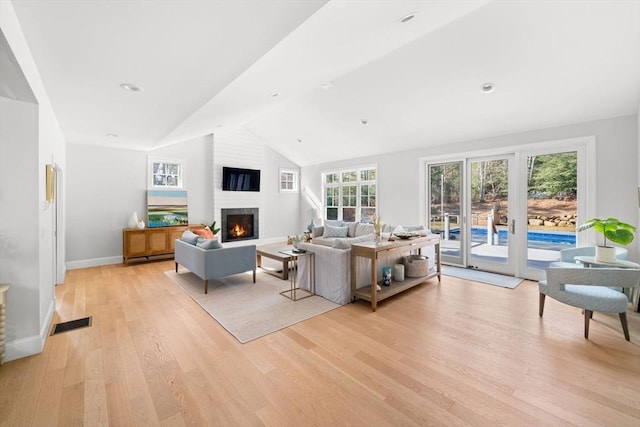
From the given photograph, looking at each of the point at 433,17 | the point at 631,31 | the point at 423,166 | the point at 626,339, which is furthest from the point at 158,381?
the point at 423,166

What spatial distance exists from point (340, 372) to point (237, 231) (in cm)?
615

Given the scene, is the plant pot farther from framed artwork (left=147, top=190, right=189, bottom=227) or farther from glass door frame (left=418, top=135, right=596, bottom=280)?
framed artwork (left=147, top=190, right=189, bottom=227)

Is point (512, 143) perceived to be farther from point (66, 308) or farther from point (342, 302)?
point (66, 308)

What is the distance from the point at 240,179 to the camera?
7598 mm

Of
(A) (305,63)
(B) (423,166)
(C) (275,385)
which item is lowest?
(C) (275,385)

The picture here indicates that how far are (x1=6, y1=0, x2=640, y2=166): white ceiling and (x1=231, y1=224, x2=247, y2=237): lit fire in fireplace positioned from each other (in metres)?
3.05

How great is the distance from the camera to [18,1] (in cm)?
154

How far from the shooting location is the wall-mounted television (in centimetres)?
727

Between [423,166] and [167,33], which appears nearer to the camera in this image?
[167,33]

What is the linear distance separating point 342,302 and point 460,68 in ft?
11.3

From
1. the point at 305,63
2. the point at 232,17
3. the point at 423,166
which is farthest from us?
the point at 423,166

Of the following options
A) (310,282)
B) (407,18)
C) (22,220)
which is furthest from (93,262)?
(407,18)

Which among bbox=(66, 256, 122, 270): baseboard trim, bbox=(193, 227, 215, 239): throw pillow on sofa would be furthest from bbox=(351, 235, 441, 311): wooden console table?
bbox=(66, 256, 122, 270): baseboard trim

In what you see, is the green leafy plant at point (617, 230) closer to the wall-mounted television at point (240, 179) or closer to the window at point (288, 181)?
the wall-mounted television at point (240, 179)
